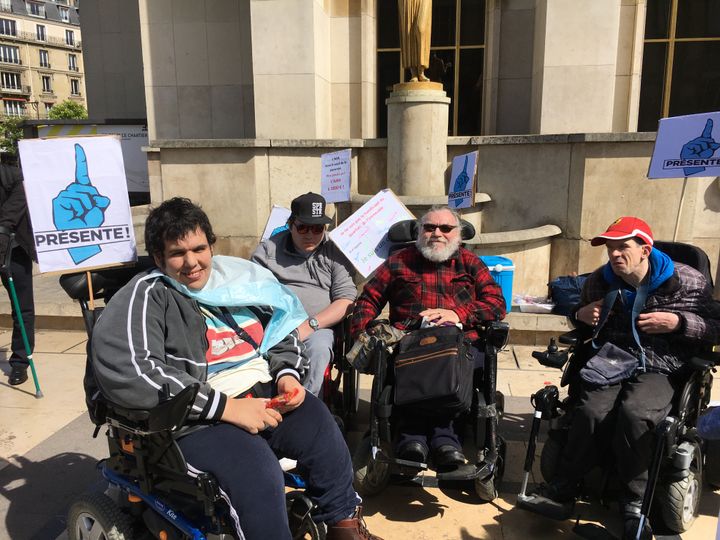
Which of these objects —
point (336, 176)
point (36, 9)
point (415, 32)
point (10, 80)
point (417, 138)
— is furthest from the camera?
point (36, 9)

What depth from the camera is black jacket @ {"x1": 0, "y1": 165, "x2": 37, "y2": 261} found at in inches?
161

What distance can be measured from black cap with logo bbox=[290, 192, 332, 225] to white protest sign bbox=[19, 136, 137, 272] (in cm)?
94

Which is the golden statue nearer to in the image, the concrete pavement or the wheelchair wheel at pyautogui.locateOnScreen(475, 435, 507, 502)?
the concrete pavement

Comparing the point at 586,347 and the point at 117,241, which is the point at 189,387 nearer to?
the point at 117,241

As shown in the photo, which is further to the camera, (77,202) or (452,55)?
(452,55)

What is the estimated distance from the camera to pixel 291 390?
2.25m

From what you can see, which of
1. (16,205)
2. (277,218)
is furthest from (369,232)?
(16,205)

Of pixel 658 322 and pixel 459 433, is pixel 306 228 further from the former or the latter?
pixel 658 322

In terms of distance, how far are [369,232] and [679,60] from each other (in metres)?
9.46

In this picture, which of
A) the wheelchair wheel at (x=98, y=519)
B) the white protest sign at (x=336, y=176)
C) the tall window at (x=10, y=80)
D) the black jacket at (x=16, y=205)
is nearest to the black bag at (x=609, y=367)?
the wheelchair wheel at (x=98, y=519)

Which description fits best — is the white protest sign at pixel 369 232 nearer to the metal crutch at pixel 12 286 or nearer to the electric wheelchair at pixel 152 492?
the electric wheelchair at pixel 152 492

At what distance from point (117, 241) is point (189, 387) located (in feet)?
Answer: 5.26

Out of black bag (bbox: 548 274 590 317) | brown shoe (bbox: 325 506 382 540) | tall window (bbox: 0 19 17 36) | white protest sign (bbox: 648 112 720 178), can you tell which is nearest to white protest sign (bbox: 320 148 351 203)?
black bag (bbox: 548 274 590 317)

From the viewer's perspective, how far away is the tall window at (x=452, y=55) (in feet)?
34.8
